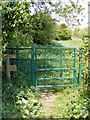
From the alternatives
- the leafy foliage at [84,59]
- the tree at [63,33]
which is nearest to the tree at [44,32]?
the tree at [63,33]

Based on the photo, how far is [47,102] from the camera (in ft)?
11.4

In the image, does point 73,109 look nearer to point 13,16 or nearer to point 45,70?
point 13,16

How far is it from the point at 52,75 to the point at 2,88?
232cm

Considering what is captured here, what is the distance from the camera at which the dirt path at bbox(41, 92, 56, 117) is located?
2973mm

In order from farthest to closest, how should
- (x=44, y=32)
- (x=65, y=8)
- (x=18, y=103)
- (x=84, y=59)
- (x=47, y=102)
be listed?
(x=44, y=32)
(x=65, y=8)
(x=84, y=59)
(x=47, y=102)
(x=18, y=103)

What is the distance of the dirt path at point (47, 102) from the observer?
9.75ft

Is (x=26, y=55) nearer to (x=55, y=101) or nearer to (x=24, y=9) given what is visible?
(x=55, y=101)

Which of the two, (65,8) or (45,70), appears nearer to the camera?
(45,70)

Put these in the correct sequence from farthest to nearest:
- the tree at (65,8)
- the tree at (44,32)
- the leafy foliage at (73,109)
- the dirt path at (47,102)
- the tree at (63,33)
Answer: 1. the tree at (63,33)
2. the tree at (44,32)
3. the tree at (65,8)
4. the dirt path at (47,102)
5. the leafy foliage at (73,109)

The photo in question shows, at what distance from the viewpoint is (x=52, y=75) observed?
206 inches

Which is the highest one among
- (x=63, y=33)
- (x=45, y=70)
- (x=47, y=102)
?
(x=63, y=33)

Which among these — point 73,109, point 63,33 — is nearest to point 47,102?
point 73,109

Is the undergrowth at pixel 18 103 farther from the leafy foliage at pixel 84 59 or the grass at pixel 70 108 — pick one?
the leafy foliage at pixel 84 59

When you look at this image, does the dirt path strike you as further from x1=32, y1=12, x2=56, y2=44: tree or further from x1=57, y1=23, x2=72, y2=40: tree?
x1=57, y1=23, x2=72, y2=40: tree
